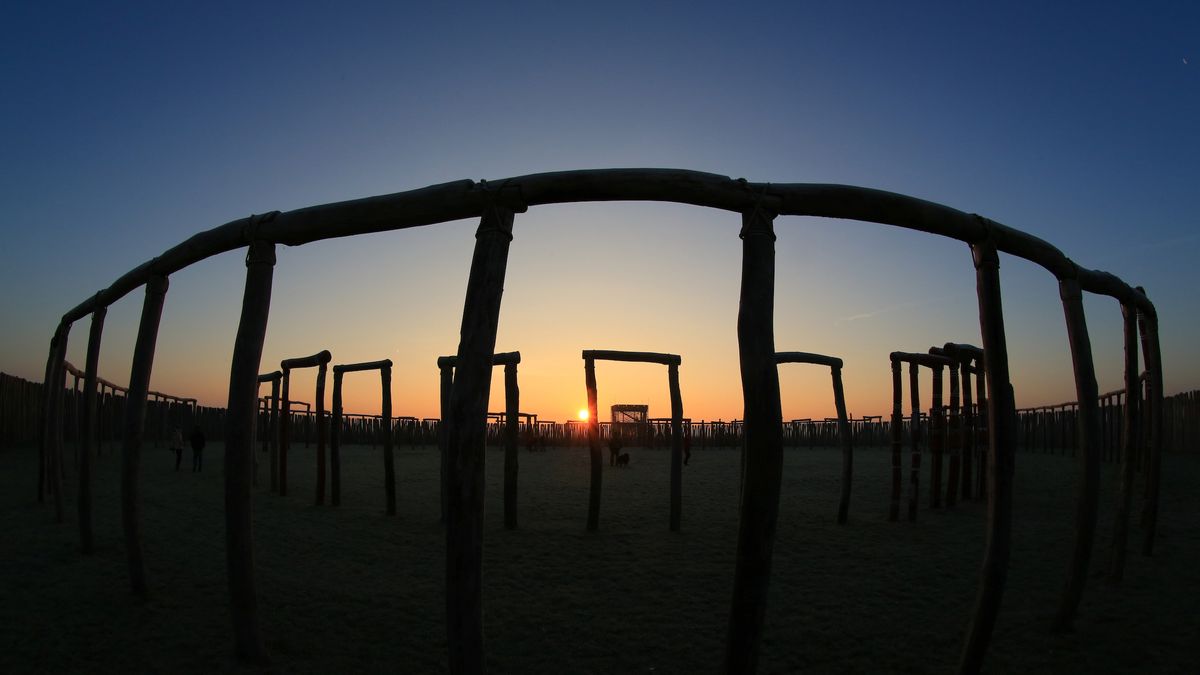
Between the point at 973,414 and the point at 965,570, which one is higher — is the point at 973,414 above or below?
above

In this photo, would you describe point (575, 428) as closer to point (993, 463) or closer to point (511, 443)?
point (511, 443)

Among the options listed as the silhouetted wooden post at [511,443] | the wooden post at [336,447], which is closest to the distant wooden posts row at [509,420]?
the silhouetted wooden post at [511,443]

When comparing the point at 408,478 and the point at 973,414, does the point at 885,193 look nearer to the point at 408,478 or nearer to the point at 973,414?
the point at 973,414

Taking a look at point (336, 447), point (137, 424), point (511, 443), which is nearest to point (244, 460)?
point (137, 424)

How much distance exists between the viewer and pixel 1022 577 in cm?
701

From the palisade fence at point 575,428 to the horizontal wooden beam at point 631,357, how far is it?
20.0 feet

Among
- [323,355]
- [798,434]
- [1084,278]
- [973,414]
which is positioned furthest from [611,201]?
[798,434]

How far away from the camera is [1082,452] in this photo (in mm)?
5328

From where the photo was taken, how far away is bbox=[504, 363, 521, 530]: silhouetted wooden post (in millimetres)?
10094

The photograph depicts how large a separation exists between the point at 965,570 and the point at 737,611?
5050mm

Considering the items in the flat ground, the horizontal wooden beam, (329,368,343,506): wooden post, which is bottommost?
the flat ground

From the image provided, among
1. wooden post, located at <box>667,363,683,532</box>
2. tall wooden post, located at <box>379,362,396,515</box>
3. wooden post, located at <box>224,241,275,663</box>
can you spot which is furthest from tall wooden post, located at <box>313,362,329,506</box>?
wooden post, located at <box>224,241,275,663</box>

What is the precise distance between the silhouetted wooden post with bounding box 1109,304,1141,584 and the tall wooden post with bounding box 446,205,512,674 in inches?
246

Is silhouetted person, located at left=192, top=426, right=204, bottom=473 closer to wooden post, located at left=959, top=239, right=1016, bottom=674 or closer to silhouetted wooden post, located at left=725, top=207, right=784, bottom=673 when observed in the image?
silhouetted wooden post, located at left=725, top=207, right=784, bottom=673
